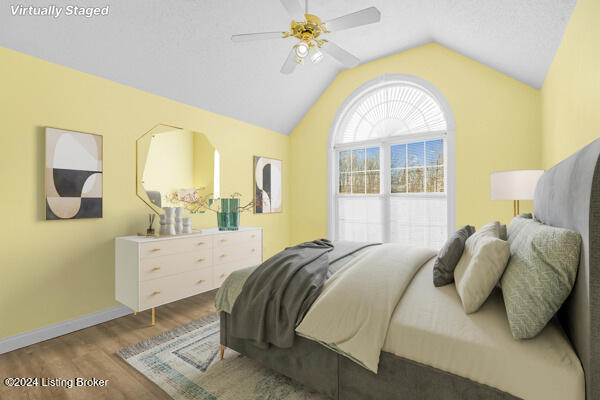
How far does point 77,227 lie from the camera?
255 centimetres

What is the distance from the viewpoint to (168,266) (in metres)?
2.71

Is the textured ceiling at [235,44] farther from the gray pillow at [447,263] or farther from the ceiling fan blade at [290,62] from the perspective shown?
the gray pillow at [447,263]

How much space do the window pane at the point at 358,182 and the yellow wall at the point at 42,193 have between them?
107 inches

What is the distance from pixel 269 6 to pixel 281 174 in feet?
8.29

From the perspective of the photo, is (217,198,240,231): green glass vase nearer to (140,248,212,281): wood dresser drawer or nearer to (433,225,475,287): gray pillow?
(140,248,212,281): wood dresser drawer

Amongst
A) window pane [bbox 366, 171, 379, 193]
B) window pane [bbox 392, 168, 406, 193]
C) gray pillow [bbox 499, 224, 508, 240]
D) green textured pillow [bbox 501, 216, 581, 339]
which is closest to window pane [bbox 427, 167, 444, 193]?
window pane [bbox 392, 168, 406, 193]

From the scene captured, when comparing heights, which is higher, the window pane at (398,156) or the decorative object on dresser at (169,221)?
the window pane at (398,156)

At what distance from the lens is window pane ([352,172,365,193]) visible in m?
4.42

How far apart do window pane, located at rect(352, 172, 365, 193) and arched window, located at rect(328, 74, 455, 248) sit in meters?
0.02

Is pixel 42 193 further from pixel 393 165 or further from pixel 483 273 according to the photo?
pixel 393 165

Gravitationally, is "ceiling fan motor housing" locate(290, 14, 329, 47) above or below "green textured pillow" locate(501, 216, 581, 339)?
above

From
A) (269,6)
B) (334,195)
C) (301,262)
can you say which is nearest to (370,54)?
(269,6)

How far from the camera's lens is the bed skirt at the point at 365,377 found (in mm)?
1155

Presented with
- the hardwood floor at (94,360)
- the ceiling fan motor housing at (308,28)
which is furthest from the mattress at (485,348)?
the ceiling fan motor housing at (308,28)
